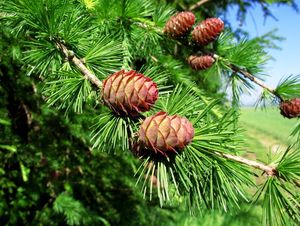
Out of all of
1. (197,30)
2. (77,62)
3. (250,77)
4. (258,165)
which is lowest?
(258,165)

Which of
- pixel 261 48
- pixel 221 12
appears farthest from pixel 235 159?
pixel 221 12

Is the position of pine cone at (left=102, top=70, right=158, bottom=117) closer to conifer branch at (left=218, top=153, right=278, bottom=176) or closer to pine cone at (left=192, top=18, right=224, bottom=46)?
conifer branch at (left=218, top=153, right=278, bottom=176)

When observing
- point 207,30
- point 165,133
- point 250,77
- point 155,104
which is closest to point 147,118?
point 165,133

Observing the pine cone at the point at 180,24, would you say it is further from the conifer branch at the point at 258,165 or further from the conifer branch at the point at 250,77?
the conifer branch at the point at 258,165

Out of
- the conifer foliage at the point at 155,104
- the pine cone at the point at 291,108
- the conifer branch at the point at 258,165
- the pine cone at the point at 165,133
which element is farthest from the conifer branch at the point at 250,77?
the pine cone at the point at 165,133

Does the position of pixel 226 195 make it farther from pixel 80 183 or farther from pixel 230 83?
pixel 80 183

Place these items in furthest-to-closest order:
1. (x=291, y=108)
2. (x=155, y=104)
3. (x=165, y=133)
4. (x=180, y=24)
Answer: (x=180, y=24), (x=291, y=108), (x=155, y=104), (x=165, y=133)

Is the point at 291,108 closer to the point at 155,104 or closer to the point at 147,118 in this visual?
the point at 155,104
